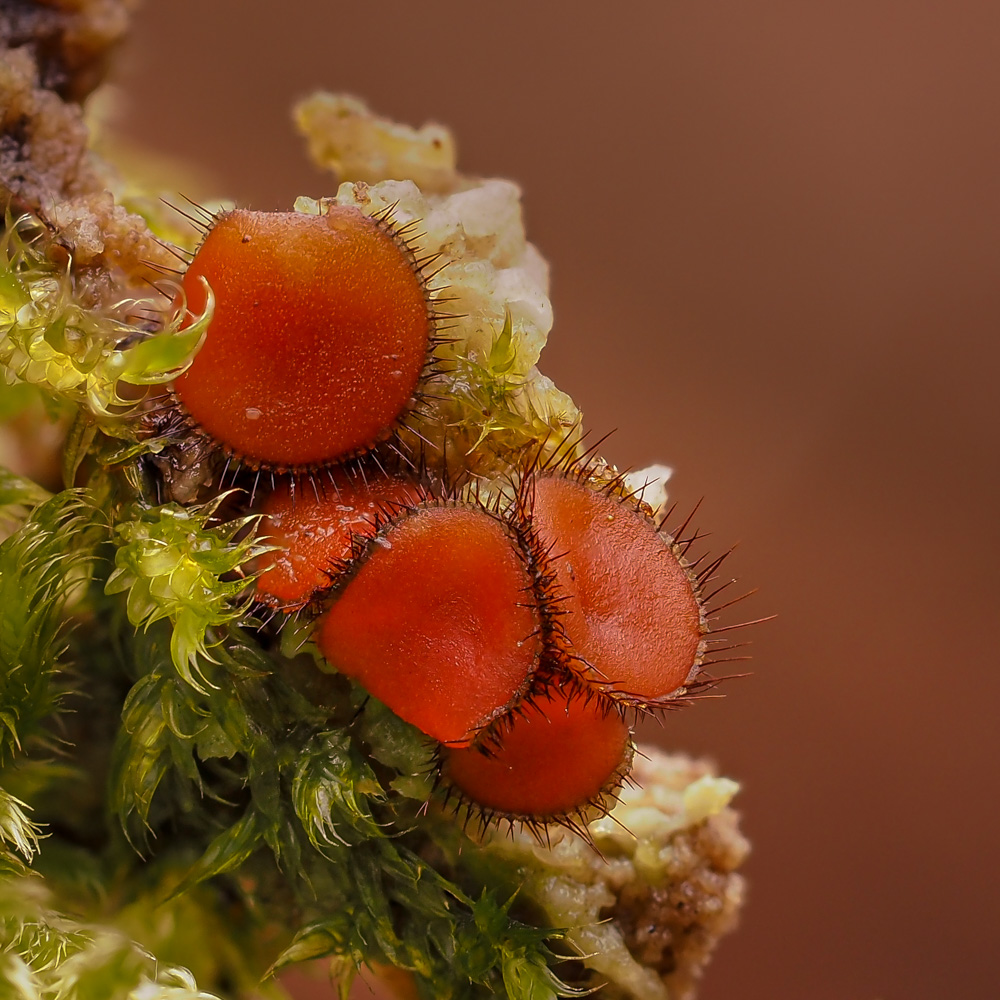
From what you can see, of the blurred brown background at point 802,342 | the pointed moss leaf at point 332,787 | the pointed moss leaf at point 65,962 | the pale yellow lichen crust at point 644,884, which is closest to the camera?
the pointed moss leaf at point 65,962

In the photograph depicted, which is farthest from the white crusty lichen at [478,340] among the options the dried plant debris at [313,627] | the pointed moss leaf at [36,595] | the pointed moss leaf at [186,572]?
the pointed moss leaf at [36,595]

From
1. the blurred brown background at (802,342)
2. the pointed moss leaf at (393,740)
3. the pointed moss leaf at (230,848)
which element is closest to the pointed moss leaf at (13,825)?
the pointed moss leaf at (230,848)

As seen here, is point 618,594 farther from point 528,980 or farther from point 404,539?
point 528,980

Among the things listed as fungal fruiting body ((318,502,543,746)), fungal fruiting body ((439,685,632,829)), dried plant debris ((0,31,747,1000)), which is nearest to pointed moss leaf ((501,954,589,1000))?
dried plant debris ((0,31,747,1000))

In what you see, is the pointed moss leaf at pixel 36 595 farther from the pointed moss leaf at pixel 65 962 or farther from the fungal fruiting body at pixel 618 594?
the fungal fruiting body at pixel 618 594

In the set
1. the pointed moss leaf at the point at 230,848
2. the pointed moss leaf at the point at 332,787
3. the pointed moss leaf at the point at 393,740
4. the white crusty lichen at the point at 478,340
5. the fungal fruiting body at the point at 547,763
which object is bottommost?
the pointed moss leaf at the point at 230,848

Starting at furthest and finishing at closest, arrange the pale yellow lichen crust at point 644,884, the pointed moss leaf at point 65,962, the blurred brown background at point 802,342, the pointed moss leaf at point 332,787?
the blurred brown background at point 802,342 < the pale yellow lichen crust at point 644,884 < the pointed moss leaf at point 332,787 < the pointed moss leaf at point 65,962

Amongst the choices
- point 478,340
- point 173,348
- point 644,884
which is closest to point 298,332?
point 173,348

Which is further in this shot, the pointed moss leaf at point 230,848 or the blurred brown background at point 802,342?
the blurred brown background at point 802,342

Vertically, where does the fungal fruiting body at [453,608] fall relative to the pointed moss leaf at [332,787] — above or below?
above
